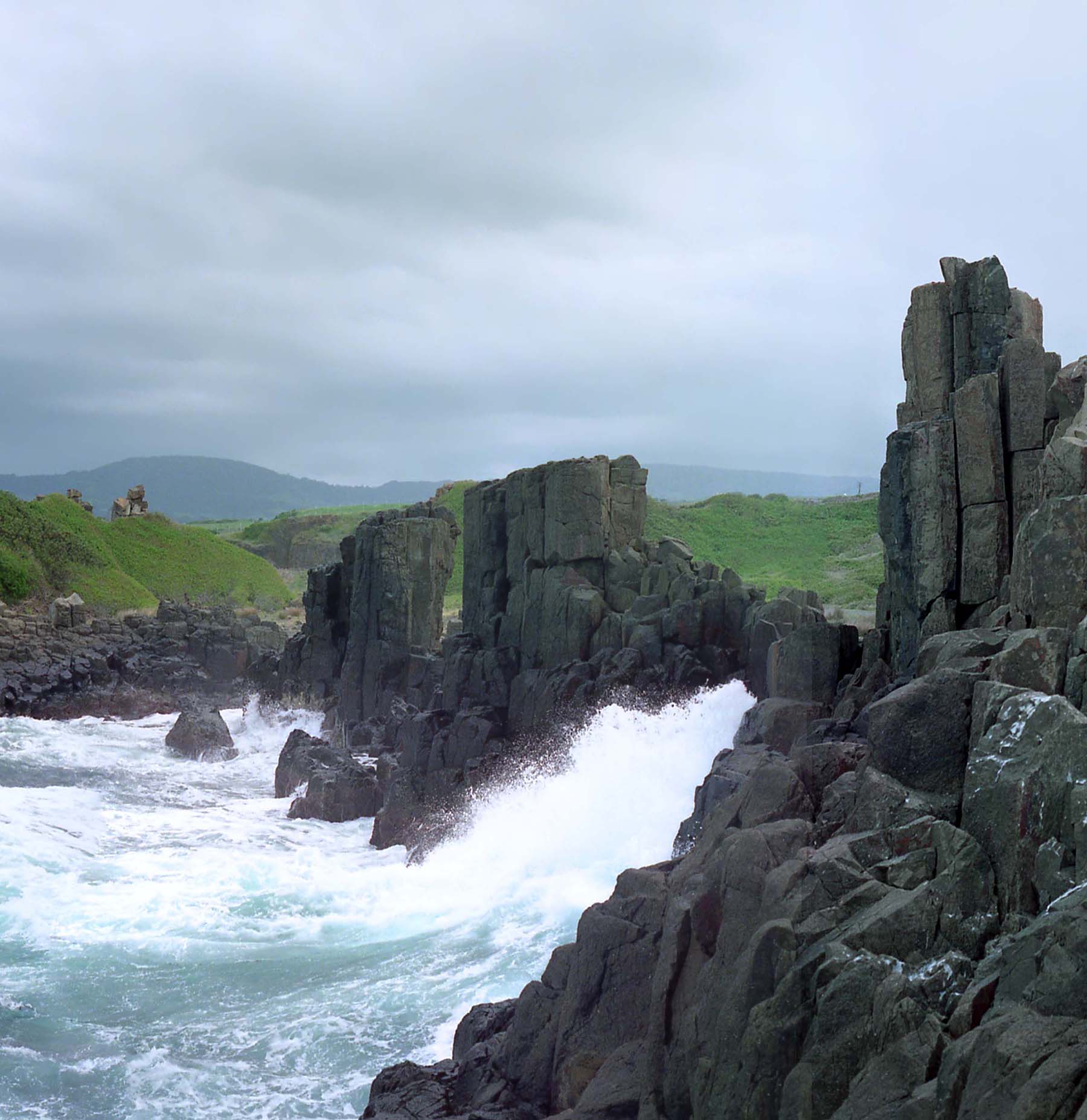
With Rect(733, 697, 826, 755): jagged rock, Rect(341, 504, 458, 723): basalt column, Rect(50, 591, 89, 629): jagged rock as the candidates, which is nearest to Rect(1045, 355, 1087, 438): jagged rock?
Rect(733, 697, 826, 755): jagged rock

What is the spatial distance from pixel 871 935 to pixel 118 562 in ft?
296

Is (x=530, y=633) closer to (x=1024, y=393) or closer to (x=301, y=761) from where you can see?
(x=301, y=761)

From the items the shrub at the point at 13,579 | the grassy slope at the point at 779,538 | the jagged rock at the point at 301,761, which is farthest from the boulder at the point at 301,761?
the shrub at the point at 13,579

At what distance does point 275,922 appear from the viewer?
2441 cm

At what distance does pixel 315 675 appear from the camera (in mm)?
52312

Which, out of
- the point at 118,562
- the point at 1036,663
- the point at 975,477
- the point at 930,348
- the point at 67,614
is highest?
the point at 930,348

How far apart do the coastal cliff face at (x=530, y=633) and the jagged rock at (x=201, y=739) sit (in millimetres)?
4228

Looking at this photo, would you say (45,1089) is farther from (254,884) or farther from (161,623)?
(161,623)

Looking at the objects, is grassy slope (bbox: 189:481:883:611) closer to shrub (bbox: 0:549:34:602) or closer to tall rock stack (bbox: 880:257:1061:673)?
shrub (bbox: 0:549:34:602)

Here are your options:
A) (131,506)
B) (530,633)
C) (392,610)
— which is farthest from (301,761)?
(131,506)

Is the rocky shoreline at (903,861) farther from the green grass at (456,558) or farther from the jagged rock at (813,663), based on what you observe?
the green grass at (456,558)

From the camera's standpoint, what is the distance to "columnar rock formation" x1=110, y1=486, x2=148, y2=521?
343ft

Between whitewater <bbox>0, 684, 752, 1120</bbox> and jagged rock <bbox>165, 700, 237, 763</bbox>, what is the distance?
6.19 m

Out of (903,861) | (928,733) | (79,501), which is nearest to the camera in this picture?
(903,861)
